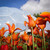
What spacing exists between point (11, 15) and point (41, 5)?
274 mm

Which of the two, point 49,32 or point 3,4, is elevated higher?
point 3,4

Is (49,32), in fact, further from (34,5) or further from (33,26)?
(34,5)

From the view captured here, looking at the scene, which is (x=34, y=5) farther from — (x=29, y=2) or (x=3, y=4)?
(x=3, y=4)

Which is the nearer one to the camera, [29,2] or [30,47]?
[30,47]

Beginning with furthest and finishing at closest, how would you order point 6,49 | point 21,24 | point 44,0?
point 21,24 < point 44,0 < point 6,49

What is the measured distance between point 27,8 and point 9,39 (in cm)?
65

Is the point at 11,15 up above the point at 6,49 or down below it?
above

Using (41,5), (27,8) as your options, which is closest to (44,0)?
(41,5)

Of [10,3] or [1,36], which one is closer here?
[1,36]

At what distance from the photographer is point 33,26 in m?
0.22

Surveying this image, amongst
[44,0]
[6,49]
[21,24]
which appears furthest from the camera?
[21,24]


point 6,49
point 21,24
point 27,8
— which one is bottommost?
point 6,49

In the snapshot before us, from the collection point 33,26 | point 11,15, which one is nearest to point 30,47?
point 33,26

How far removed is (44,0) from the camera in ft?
2.48
